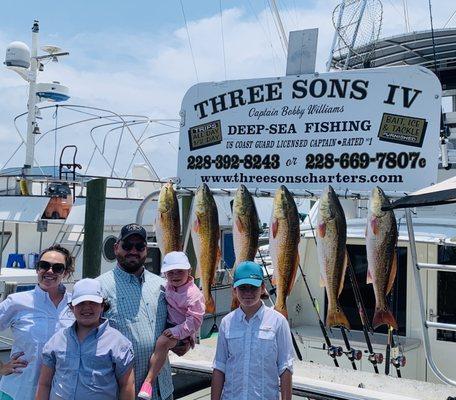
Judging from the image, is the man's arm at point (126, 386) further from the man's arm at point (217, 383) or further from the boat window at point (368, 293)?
the boat window at point (368, 293)

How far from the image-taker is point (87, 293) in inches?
96.8

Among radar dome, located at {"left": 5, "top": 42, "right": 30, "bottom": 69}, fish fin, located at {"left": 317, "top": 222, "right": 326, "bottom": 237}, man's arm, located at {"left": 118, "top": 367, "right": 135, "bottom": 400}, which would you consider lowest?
man's arm, located at {"left": 118, "top": 367, "right": 135, "bottom": 400}

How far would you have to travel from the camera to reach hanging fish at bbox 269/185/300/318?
351cm

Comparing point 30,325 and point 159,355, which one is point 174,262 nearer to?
point 159,355

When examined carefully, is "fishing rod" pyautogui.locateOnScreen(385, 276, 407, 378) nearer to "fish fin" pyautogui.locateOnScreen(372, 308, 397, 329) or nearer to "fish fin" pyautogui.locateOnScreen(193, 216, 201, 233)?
"fish fin" pyautogui.locateOnScreen(372, 308, 397, 329)

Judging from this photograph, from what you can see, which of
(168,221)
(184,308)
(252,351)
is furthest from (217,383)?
(168,221)

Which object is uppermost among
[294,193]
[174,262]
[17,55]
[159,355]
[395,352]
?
[17,55]

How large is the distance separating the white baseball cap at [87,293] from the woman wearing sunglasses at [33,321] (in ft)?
1.32

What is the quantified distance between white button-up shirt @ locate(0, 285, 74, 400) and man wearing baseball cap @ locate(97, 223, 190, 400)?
32cm

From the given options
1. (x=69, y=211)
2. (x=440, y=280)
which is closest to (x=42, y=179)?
(x=69, y=211)

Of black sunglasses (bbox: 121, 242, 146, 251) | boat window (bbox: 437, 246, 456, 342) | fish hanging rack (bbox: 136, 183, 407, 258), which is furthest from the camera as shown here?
boat window (bbox: 437, 246, 456, 342)

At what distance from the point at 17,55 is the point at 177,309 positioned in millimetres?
11713

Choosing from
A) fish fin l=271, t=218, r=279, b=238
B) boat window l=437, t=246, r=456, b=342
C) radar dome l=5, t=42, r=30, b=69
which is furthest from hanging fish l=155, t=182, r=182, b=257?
radar dome l=5, t=42, r=30, b=69

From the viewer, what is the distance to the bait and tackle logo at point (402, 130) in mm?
3576
